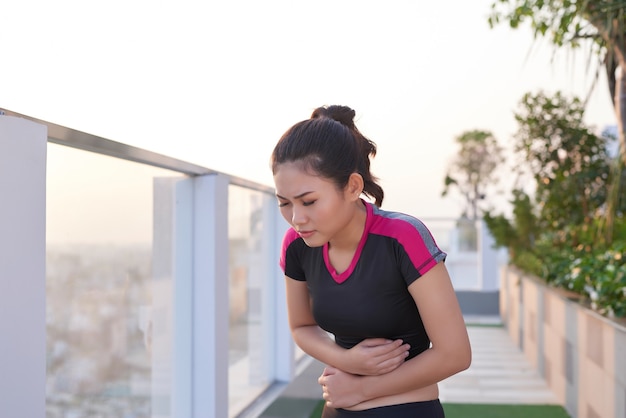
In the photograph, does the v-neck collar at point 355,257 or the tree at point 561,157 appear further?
the tree at point 561,157

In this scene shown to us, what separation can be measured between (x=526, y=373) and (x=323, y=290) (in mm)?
5325

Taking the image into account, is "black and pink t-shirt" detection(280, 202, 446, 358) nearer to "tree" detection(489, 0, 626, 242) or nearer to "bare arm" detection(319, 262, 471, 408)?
"bare arm" detection(319, 262, 471, 408)

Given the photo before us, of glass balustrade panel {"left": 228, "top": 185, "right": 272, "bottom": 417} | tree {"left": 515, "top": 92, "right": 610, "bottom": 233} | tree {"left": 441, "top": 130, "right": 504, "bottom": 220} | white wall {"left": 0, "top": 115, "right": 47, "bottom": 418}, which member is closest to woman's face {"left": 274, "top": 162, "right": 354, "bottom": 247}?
white wall {"left": 0, "top": 115, "right": 47, "bottom": 418}

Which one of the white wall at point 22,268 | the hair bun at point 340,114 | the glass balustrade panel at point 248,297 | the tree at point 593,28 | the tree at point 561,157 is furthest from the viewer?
the tree at point 561,157

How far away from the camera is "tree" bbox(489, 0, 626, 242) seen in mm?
4090

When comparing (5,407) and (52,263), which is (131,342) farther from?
(5,407)

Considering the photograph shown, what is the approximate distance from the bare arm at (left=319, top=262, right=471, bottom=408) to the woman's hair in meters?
0.23

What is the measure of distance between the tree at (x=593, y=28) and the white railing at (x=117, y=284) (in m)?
1.78

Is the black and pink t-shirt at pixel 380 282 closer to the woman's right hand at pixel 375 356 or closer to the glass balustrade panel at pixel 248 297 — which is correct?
the woman's right hand at pixel 375 356

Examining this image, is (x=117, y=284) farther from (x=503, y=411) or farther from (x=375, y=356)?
(x=503, y=411)

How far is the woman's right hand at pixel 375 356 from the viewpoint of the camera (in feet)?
5.03

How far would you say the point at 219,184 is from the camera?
9.96ft

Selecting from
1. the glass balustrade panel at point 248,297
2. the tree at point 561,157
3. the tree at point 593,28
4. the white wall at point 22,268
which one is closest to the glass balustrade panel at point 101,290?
the white wall at point 22,268

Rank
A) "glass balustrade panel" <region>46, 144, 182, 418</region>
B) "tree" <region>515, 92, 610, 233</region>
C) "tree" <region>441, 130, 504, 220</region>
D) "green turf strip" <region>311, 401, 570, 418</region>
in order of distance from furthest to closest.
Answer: "tree" <region>441, 130, 504, 220</region> < "tree" <region>515, 92, 610, 233</region> < "green turf strip" <region>311, 401, 570, 418</region> < "glass balustrade panel" <region>46, 144, 182, 418</region>
